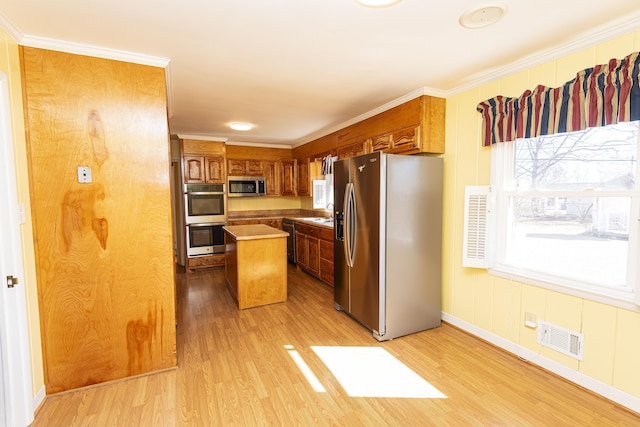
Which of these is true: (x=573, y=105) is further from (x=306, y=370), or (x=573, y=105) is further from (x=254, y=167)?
(x=254, y=167)

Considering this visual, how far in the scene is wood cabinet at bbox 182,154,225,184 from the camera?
5.24m

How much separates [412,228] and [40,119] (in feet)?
10.1

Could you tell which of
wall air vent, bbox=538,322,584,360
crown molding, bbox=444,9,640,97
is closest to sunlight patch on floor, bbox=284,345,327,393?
wall air vent, bbox=538,322,584,360

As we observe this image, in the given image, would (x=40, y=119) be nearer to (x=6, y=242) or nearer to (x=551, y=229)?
(x=6, y=242)

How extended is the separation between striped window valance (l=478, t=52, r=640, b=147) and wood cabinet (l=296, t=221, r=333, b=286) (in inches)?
96.2

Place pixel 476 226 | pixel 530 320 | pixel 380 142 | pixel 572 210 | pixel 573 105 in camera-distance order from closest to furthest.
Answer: pixel 573 105 → pixel 572 210 → pixel 530 320 → pixel 476 226 → pixel 380 142

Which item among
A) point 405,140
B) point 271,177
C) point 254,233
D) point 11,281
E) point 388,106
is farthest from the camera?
point 271,177

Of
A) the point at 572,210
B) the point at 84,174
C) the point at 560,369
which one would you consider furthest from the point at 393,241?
the point at 84,174

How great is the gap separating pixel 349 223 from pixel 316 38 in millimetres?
1801

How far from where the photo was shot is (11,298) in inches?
70.1

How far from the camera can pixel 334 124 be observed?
15.0ft

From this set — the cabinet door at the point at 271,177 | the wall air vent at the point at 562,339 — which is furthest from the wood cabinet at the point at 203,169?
the wall air vent at the point at 562,339

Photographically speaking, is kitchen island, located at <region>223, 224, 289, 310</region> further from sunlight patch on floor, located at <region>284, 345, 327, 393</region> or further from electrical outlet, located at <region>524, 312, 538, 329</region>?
electrical outlet, located at <region>524, 312, 538, 329</region>

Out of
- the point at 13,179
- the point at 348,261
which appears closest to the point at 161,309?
the point at 13,179
